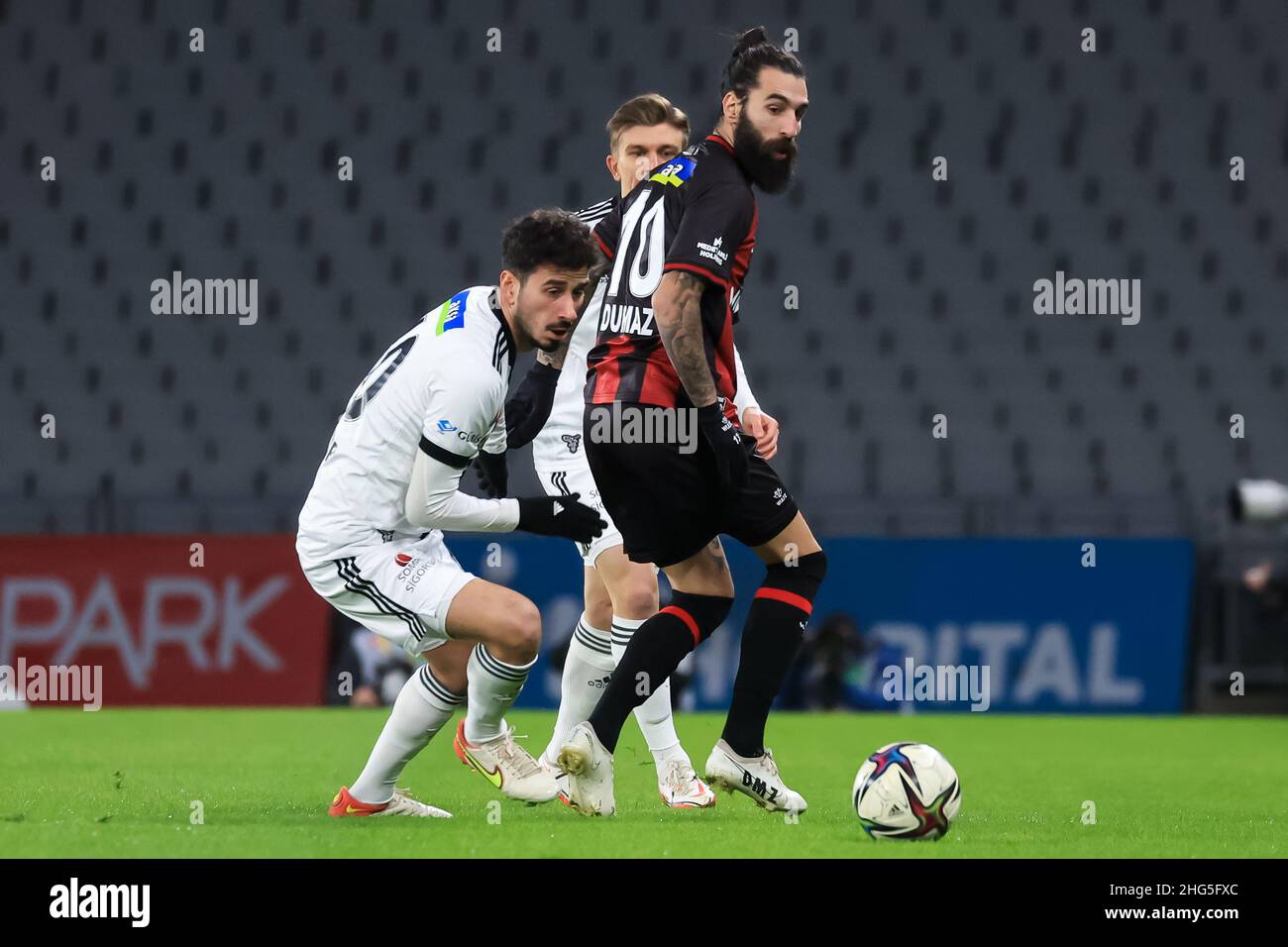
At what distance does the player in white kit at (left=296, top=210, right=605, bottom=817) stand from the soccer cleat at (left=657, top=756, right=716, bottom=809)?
757mm

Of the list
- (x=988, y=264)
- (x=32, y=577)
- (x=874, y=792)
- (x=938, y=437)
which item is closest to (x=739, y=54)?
(x=874, y=792)

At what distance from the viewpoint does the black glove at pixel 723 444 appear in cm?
491

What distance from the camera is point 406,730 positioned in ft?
17.0

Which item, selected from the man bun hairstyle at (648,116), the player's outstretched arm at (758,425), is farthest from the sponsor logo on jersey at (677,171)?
the man bun hairstyle at (648,116)

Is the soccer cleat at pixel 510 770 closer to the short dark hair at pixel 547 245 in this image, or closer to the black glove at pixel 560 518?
the black glove at pixel 560 518

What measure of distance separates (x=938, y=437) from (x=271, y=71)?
6.75 m

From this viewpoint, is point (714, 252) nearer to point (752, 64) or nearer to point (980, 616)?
point (752, 64)

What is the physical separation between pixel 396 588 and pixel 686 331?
1159mm

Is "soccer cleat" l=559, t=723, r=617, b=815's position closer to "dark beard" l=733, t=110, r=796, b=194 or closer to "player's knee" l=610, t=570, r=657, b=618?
"player's knee" l=610, t=570, r=657, b=618

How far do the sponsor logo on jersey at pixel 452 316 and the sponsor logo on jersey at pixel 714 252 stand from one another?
2.44ft

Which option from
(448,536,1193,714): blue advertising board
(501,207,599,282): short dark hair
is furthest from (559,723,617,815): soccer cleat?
(448,536,1193,714): blue advertising board

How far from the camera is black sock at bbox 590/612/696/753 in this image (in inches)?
192

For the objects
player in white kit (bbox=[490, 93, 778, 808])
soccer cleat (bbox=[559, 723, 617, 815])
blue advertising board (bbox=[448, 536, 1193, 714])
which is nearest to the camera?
soccer cleat (bbox=[559, 723, 617, 815])
